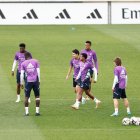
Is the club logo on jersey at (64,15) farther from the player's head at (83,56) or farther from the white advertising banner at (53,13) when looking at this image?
the player's head at (83,56)

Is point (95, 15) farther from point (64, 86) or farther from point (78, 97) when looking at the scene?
point (78, 97)

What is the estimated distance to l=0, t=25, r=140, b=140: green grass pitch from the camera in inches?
901

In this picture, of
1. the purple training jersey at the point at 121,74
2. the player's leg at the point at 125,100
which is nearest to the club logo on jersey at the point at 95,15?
the player's leg at the point at 125,100

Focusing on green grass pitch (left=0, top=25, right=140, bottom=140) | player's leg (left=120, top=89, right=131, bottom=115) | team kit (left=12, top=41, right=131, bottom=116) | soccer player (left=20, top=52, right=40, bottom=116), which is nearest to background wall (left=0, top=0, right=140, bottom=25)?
green grass pitch (left=0, top=25, right=140, bottom=140)

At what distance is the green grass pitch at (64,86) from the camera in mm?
22875

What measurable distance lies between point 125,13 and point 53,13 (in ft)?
19.7

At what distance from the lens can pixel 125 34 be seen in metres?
55.5

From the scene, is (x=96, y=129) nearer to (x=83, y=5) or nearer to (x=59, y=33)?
(x=59, y=33)

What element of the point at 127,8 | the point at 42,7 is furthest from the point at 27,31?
the point at 127,8

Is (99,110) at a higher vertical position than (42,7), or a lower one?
lower

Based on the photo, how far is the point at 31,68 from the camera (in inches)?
1003

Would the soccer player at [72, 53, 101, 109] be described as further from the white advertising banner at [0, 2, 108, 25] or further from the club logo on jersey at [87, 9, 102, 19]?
the club logo on jersey at [87, 9, 102, 19]

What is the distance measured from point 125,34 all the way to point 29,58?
30.4 meters

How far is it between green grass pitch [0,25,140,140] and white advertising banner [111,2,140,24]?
2885mm
